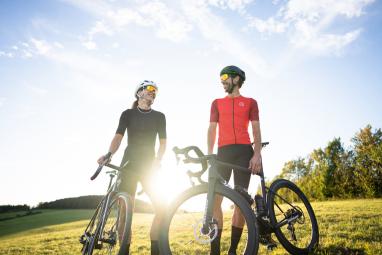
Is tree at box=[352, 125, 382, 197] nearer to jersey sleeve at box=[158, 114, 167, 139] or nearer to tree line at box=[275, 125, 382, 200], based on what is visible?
tree line at box=[275, 125, 382, 200]

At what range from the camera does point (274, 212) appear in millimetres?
4922

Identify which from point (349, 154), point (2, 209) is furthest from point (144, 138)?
point (2, 209)

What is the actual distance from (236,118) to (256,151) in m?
0.66

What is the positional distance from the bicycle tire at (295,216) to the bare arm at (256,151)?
622mm

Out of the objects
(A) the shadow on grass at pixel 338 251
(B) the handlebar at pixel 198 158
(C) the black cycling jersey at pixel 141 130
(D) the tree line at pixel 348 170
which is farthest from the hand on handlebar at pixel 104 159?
(D) the tree line at pixel 348 170

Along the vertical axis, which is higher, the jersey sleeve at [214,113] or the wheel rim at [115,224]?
the jersey sleeve at [214,113]

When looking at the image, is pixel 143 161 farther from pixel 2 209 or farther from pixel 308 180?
pixel 2 209

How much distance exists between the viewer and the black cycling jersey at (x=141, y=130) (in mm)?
5571

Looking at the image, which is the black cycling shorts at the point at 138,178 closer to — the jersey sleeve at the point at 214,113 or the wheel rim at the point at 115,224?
the wheel rim at the point at 115,224

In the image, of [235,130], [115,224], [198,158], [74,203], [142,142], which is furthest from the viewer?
[74,203]

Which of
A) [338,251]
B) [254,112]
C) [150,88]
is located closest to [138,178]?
[150,88]

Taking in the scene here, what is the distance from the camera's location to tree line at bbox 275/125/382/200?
148ft

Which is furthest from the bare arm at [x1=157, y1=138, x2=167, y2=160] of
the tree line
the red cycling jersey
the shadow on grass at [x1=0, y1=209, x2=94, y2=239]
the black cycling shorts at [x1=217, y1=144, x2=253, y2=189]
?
the tree line

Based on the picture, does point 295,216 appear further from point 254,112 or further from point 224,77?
point 224,77
